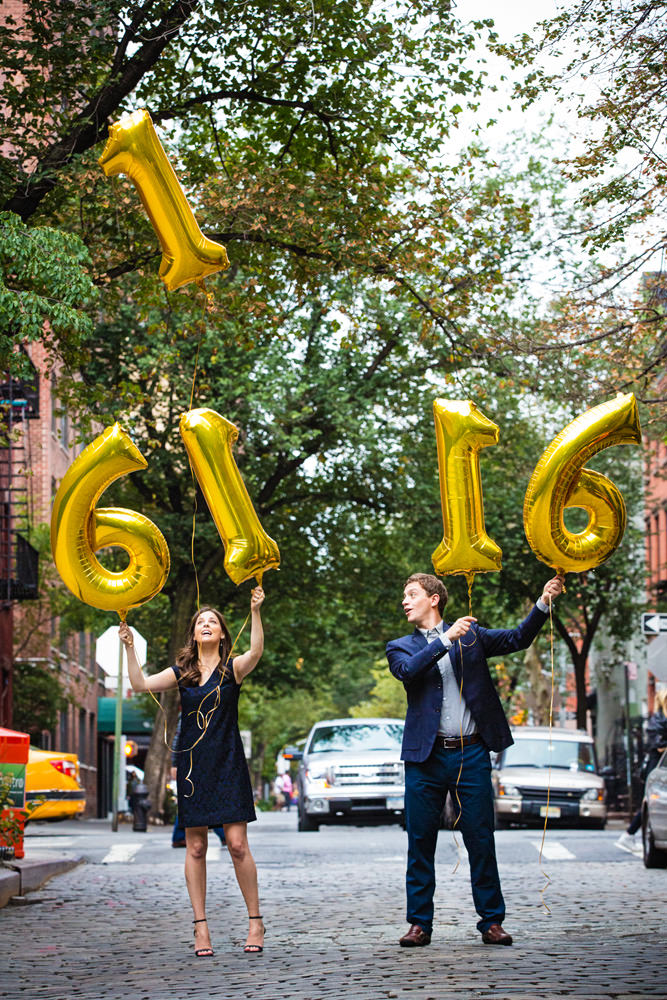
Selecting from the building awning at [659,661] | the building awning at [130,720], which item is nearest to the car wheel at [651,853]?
the building awning at [659,661]

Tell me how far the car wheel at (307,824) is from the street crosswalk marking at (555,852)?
4972 mm

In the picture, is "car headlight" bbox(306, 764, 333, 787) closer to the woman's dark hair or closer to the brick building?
the brick building

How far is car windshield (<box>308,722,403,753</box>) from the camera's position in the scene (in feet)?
80.4

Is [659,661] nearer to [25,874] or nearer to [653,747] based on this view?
[653,747]

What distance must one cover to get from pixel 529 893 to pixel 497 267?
7.19 metres

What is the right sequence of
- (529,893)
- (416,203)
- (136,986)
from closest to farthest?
(136,986) < (529,893) < (416,203)

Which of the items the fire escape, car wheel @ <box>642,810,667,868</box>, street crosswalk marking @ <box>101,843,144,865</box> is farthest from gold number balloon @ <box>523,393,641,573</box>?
the fire escape

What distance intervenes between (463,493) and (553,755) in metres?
19.1

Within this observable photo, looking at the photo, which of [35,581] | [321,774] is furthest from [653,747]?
[35,581]

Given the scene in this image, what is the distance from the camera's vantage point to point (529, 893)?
1280 cm

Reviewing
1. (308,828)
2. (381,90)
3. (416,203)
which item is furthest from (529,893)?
(308,828)

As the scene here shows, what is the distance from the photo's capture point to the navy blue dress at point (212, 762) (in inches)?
335

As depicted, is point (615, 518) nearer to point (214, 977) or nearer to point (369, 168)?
point (214, 977)

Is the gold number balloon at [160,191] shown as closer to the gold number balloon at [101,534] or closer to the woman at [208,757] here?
the gold number balloon at [101,534]
